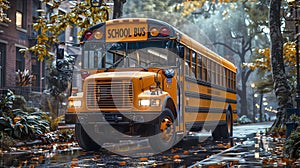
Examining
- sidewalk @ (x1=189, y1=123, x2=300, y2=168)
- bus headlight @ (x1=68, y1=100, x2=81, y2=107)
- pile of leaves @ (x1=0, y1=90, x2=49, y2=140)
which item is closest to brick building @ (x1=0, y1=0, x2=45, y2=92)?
pile of leaves @ (x1=0, y1=90, x2=49, y2=140)

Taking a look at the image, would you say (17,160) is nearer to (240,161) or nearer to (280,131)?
(240,161)

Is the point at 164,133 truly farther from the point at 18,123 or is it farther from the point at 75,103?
the point at 18,123

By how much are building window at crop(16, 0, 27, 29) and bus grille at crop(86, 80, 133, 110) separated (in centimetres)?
1753

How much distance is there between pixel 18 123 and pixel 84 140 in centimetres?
310

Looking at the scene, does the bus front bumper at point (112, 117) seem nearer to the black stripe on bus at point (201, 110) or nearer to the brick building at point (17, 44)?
the black stripe on bus at point (201, 110)

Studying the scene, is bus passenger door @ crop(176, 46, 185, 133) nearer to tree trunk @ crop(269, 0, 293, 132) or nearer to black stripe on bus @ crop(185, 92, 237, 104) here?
black stripe on bus @ crop(185, 92, 237, 104)

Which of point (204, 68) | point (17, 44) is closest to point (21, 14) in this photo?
point (17, 44)

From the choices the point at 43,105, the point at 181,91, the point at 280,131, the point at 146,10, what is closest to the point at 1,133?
the point at 181,91

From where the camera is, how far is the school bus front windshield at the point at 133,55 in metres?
13.0

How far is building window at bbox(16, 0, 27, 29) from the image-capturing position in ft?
93.0

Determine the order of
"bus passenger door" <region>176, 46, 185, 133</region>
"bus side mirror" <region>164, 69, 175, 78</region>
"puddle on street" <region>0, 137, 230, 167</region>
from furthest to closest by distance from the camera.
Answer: "bus passenger door" <region>176, 46, 185, 133</region>, "bus side mirror" <region>164, 69, 175, 78</region>, "puddle on street" <region>0, 137, 230, 167</region>

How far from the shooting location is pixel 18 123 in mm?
15070

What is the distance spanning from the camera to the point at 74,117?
40.6 ft

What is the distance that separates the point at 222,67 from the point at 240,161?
926 cm
